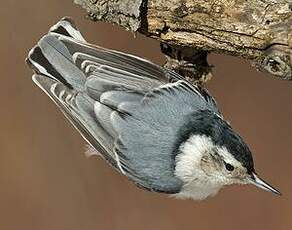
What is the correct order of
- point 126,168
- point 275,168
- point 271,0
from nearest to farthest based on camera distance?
point 271,0 → point 126,168 → point 275,168

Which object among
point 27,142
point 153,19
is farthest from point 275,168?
point 153,19

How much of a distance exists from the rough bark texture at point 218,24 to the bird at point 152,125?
106mm

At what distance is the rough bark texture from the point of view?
4.91 ft

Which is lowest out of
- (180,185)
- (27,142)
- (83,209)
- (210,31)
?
(83,209)

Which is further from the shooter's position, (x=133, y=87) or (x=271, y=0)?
(x=133, y=87)

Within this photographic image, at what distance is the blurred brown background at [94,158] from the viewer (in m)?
2.56

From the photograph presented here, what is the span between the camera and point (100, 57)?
1.79 m

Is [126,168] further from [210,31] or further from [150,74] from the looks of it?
[210,31]

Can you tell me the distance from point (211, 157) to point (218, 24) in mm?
291

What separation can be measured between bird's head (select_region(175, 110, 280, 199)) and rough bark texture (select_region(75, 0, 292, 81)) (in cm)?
16

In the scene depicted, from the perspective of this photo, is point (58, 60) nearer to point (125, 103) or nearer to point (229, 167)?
point (125, 103)

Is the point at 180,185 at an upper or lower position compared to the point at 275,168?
upper

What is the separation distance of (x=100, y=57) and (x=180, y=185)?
1.08ft

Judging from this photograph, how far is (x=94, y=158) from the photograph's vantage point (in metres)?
2.67
